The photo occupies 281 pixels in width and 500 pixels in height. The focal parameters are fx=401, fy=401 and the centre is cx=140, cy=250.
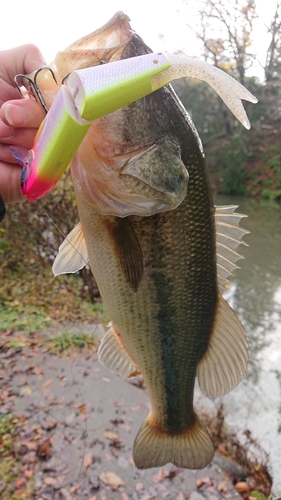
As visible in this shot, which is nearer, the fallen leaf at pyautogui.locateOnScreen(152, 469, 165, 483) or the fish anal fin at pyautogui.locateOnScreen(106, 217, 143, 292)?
the fish anal fin at pyautogui.locateOnScreen(106, 217, 143, 292)

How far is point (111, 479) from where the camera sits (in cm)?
352

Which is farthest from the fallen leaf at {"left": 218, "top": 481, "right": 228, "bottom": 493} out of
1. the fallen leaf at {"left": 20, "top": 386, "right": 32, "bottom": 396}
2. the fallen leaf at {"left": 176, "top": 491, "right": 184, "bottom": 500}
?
the fallen leaf at {"left": 20, "top": 386, "right": 32, "bottom": 396}

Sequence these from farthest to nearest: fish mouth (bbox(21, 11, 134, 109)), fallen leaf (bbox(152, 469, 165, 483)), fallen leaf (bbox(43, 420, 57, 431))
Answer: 1. fallen leaf (bbox(43, 420, 57, 431))
2. fallen leaf (bbox(152, 469, 165, 483))
3. fish mouth (bbox(21, 11, 134, 109))

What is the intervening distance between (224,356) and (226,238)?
56 cm

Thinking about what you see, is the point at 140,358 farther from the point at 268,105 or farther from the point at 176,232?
the point at 268,105

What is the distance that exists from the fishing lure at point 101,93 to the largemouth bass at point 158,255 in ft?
0.97

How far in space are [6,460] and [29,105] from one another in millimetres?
3226

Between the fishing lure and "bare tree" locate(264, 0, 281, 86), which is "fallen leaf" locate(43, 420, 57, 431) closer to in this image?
the fishing lure

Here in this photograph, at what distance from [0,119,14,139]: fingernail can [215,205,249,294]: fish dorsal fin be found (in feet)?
2.78

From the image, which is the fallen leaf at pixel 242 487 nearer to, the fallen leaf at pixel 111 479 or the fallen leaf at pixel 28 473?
the fallen leaf at pixel 111 479

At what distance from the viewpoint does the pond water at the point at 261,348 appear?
4492mm

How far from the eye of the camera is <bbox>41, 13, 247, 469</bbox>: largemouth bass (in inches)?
51.3

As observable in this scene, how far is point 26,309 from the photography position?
6125 millimetres

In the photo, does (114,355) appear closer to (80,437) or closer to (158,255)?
(158,255)
